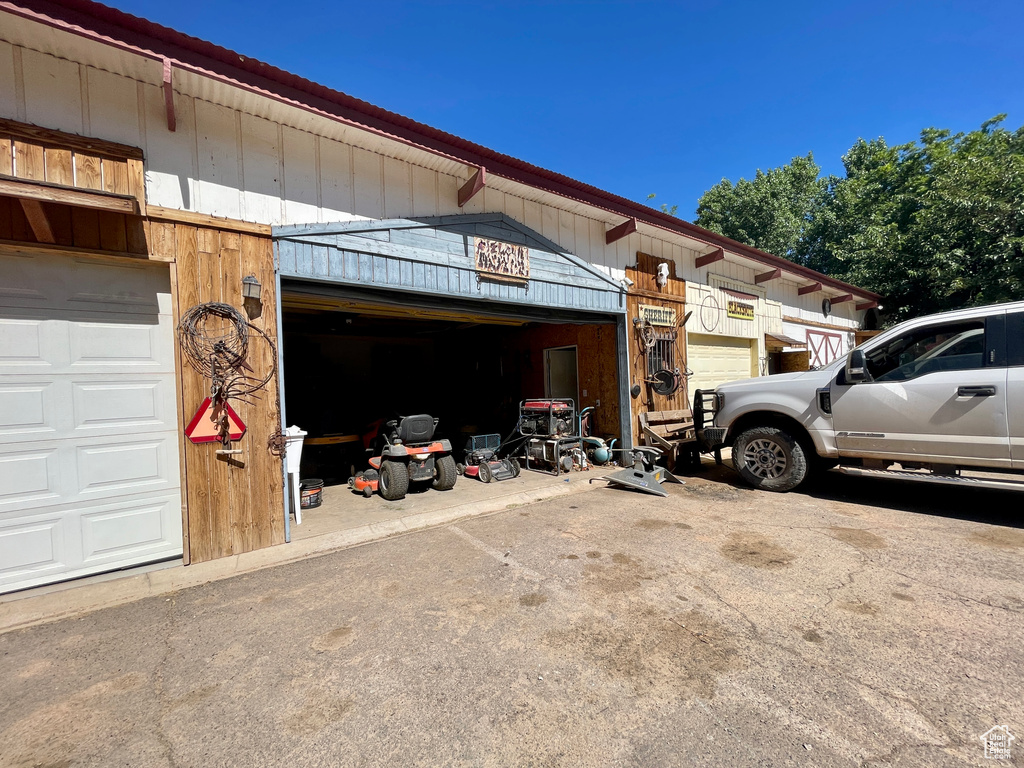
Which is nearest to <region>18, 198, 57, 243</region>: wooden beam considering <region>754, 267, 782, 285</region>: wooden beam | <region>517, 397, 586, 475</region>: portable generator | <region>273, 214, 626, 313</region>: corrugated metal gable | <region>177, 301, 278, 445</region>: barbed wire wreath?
<region>177, 301, 278, 445</region>: barbed wire wreath

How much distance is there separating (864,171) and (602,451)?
81.5 feet

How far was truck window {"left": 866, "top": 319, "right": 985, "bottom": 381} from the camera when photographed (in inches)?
165

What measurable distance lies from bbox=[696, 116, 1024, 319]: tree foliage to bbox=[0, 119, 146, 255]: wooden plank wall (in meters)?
17.5

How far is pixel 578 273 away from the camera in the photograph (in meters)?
6.74

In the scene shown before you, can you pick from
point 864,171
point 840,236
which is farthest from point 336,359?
point 864,171

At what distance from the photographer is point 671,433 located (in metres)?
7.19

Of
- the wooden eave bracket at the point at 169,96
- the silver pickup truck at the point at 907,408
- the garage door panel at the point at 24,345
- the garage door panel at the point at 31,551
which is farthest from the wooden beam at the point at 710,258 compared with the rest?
the garage door panel at the point at 31,551

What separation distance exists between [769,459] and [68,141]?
7808 mm

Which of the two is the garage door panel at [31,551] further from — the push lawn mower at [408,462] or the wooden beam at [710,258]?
the wooden beam at [710,258]

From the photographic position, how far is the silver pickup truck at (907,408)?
3.98 meters

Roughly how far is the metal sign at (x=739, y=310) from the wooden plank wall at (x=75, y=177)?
10032 millimetres

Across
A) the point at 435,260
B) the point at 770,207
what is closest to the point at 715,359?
the point at 435,260

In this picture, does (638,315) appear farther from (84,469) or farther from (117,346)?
(84,469)

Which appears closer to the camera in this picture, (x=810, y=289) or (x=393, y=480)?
(x=393, y=480)
